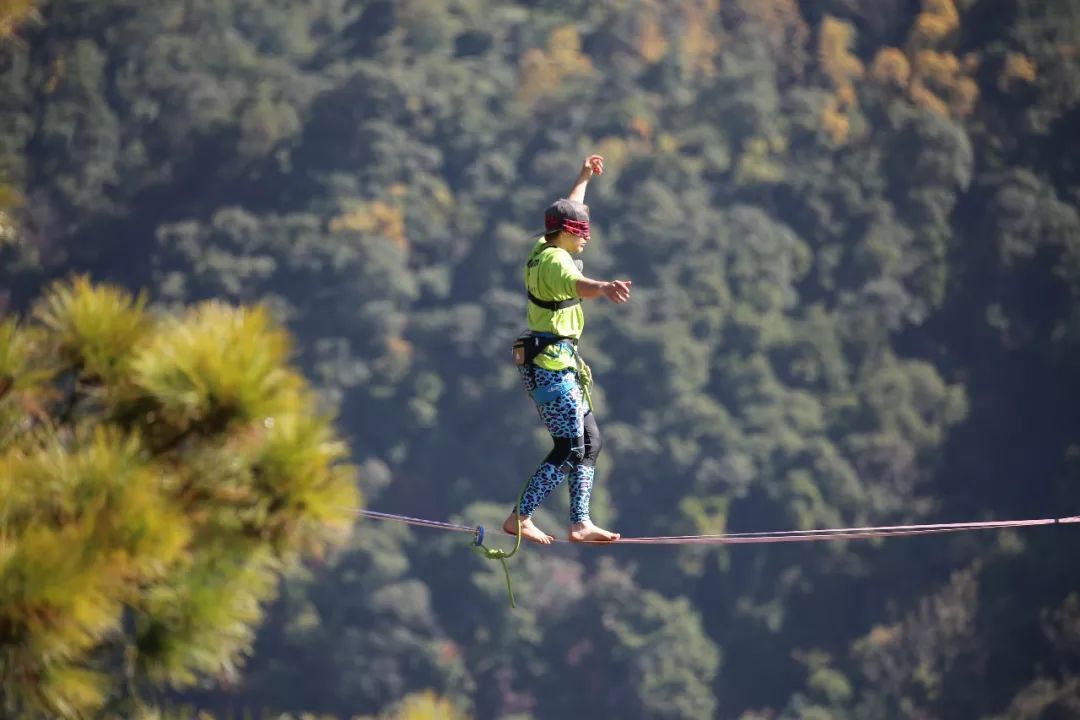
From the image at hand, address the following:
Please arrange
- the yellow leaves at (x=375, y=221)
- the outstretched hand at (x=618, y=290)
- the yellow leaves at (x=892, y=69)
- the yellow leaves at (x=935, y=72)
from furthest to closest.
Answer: the yellow leaves at (x=892, y=69) → the yellow leaves at (x=935, y=72) → the yellow leaves at (x=375, y=221) → the outstretched hand at (x=618, y=290)

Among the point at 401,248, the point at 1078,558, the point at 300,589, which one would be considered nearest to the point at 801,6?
the point at 401,248

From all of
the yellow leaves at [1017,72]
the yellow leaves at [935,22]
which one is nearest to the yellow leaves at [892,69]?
the yellow leaves at [935,22]

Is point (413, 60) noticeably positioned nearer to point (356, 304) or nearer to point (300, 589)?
point (356, 304)

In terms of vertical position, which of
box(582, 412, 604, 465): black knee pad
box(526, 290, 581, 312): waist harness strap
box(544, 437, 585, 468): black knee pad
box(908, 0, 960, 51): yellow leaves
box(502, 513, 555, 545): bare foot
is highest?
box(908, 0, 960, 51): yellow leaves

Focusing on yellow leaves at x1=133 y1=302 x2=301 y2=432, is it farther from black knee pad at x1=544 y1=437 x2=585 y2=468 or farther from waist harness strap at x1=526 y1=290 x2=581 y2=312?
black knee pad at x1=544 y1=437 x2=585 y2=468

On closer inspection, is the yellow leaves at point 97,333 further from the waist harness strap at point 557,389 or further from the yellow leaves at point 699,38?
the yellow leaves at point 699,38

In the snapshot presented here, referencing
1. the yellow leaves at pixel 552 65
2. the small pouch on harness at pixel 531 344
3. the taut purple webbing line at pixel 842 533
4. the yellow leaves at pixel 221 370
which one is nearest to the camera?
the yellow leaves at pixel 221 370

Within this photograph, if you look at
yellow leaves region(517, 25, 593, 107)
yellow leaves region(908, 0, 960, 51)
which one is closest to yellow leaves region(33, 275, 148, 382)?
yellow leaves region(517, 25, 593, 107)

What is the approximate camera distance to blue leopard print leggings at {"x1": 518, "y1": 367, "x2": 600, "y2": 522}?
632 centimetres

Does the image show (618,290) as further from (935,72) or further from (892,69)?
(935,72)

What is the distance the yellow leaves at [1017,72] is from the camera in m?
56.0

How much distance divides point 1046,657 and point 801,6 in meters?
26.7

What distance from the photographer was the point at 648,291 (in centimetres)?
5038

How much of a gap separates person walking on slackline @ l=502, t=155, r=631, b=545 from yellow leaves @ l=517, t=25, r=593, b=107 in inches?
2002
